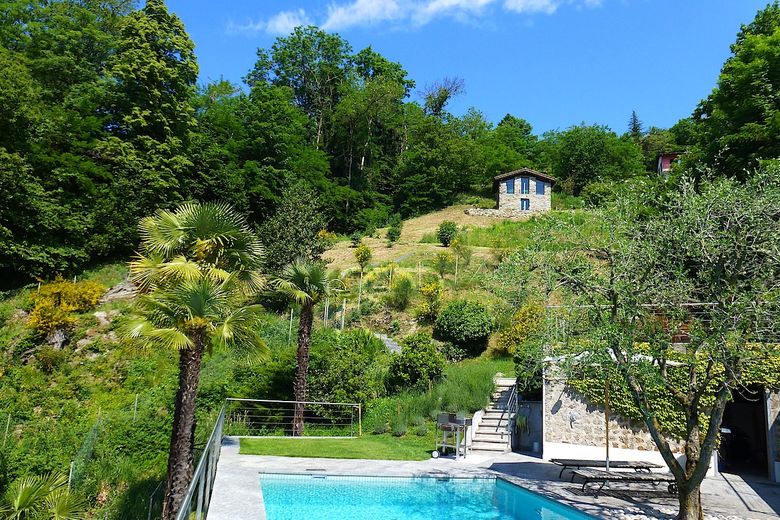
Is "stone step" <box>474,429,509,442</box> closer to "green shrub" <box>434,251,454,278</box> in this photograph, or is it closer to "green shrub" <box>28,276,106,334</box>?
"green shrub" <box>434,251,454,278</box>

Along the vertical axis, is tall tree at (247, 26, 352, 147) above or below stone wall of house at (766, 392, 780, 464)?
above

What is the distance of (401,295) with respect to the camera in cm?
2584

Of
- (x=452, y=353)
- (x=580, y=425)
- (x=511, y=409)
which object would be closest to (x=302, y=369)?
(x=511, y=409)

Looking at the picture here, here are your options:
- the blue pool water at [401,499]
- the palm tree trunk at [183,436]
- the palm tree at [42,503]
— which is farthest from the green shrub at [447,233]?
the palm tree trunk at [183,436]

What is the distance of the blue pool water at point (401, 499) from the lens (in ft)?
28.9

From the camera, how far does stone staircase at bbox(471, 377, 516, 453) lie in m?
14.1

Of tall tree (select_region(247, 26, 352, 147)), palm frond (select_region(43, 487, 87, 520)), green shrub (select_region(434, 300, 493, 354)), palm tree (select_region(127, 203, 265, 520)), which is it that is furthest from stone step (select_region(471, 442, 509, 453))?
tall tree (select_region(247, 26, 352, 147))

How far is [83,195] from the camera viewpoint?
28.0m

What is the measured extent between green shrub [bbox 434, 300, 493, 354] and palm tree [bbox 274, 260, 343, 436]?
7.53 meters

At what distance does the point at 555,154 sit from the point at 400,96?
16.9 metres

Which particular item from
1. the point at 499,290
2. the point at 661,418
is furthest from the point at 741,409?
the point at 499,290

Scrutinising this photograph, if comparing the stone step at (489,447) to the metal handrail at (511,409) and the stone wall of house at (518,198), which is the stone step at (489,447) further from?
the stone wall of house at (518,198)

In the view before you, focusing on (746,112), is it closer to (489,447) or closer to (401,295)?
(489,447)

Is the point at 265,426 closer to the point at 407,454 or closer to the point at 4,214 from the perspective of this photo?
the point at 407,454
